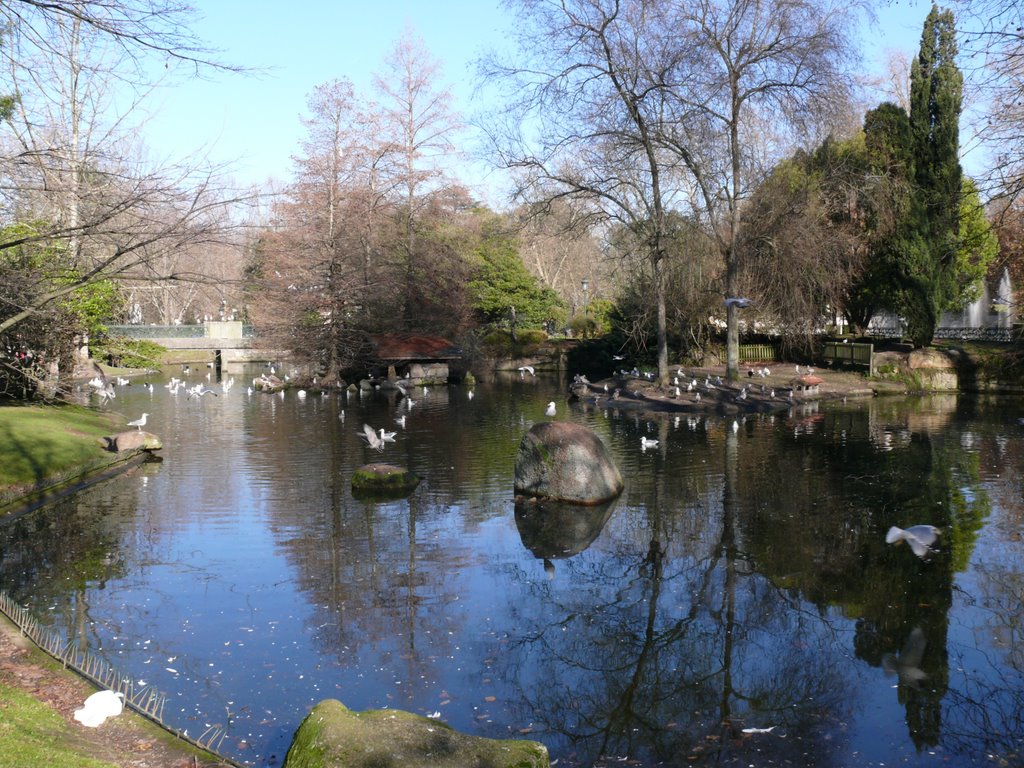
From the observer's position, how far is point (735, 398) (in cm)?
3036

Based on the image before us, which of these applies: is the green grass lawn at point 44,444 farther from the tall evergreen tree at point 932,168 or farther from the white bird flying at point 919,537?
the tall evergreen tree at point 932,168

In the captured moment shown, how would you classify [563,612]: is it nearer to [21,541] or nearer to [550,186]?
[21,541]

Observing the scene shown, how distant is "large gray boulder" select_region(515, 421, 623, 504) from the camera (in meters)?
15.9

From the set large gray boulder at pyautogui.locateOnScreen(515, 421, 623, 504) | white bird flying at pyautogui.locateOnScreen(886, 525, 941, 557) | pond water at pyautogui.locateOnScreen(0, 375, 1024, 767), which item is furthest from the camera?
large gray boulder at pyautogui.locateOnScreen(515, 421, 623, 504)

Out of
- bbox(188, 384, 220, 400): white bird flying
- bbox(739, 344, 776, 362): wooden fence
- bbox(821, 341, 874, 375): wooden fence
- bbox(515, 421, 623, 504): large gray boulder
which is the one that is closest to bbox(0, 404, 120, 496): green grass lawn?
bbox(515, 421, 623, 504): large gray boulder

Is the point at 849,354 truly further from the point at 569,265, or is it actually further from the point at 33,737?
the point at 569,265

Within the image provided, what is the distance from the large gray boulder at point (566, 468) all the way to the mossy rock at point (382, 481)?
2.41 metres

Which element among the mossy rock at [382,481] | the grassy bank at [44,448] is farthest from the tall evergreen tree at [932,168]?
the grassy bank at [44,448]

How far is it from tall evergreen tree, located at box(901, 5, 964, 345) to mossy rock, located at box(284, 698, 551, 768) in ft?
113

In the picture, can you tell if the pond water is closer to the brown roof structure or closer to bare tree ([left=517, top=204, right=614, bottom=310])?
the brown roof structure

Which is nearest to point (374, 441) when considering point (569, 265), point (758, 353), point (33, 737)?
point (33, 737)

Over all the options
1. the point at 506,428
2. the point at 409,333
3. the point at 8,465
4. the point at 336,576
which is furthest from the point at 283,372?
the point at 336,576

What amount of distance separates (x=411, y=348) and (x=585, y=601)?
33574 millimetres

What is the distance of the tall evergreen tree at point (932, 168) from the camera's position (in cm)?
3538
